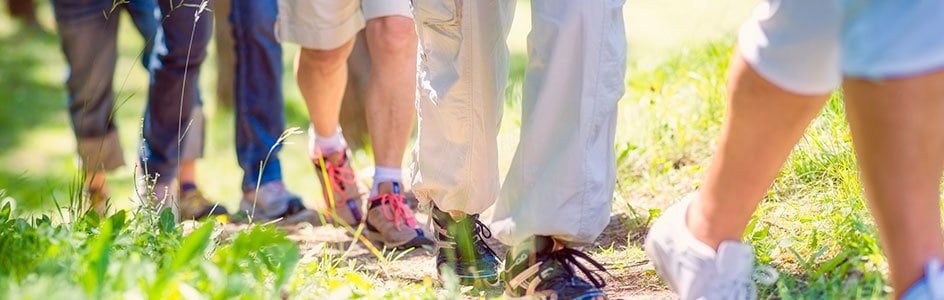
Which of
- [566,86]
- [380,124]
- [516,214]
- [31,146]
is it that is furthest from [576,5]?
[31,146]

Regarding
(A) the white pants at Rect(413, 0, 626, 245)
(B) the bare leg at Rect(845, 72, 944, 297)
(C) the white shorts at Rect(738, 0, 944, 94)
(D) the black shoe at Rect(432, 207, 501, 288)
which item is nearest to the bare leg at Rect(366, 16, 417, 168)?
(D) the black shoe at Rect(432, 207, 501, 288)

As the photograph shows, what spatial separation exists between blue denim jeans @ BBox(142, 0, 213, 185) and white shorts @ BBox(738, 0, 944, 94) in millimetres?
2379

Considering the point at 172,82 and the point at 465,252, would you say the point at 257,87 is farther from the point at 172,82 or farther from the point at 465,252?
the point at 465,252

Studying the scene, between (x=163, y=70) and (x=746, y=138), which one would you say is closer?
(x=746, y=138)

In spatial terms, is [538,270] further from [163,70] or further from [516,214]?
[163,70]

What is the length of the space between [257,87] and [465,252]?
1461 mm

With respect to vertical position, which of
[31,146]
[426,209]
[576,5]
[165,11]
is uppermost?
[576,5]

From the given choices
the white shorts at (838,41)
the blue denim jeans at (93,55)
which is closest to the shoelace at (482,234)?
the white shorts at (838,41)

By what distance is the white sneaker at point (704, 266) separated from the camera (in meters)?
2.34

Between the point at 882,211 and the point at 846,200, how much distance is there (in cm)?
96

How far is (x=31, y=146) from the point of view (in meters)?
8.48

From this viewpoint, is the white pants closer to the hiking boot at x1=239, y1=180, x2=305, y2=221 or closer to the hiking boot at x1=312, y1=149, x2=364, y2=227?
the hiking boot at x1=312, y1=149, x2=364, y2=227

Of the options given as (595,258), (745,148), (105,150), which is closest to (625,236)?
(595,258)

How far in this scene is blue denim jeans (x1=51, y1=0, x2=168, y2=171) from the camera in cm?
429
